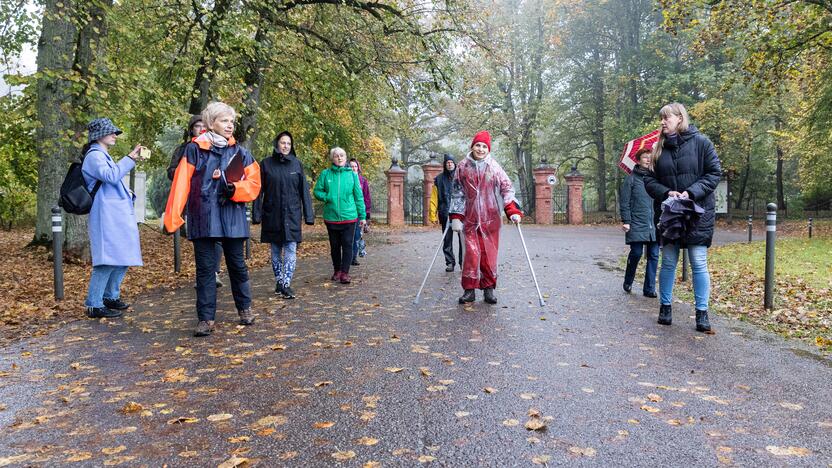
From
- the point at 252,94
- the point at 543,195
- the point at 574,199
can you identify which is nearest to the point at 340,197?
the point at 252,94

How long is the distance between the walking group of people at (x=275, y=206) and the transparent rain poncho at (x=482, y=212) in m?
0.01

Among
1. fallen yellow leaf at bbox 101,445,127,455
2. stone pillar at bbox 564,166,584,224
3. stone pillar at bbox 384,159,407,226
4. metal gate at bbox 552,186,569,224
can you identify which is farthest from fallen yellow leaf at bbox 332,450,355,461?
metal gate at bbox 552,186,569,224

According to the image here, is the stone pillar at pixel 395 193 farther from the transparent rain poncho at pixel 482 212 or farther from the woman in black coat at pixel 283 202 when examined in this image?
the transparent rain poncho at pixel 482 212

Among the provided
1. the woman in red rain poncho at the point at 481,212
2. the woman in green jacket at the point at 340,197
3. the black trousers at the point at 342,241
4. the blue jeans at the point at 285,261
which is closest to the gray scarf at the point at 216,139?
the blue jeans at the point at 285,261

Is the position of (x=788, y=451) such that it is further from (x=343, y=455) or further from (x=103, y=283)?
(x=103, y=283)

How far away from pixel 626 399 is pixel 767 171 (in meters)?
38.1

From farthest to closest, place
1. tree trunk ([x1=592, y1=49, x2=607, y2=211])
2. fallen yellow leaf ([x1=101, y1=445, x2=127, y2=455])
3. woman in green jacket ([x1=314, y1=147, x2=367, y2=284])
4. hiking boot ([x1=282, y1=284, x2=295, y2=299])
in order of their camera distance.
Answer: tree trunk ([x1=592, y1=49, x2=607, y2=211]) < woman in green jacket ([x1=314, y1=147, x2=367, y2=284]) < hiking boot ([x1=282, y1=284, x2=295, y2=299]) < fallen yellow leaf ([x1=101, y1=445, x2=127, y2=455])

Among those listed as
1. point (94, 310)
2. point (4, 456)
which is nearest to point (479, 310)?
point (94, 310)

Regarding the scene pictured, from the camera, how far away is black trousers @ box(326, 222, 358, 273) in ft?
27.6

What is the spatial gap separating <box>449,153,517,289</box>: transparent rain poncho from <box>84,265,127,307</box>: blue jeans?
384cm

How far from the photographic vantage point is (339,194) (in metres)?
8.36

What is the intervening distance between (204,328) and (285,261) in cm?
220

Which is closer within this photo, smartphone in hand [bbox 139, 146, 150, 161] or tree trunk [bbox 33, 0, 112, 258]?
smartphone in hand [bbox 139, 146, 150, 161]

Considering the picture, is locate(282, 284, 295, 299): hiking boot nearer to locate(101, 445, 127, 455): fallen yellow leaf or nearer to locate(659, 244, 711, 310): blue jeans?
locate(659, 244, 711, 310): blue jeans
